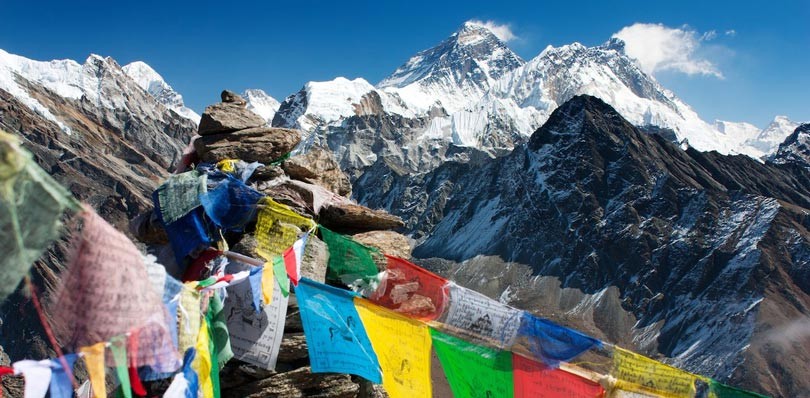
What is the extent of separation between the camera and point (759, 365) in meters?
128

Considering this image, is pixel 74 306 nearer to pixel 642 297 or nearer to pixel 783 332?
pixel 783 332

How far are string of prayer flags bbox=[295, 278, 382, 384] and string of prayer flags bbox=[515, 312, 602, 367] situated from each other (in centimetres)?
197

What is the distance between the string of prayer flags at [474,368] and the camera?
8.09 metres

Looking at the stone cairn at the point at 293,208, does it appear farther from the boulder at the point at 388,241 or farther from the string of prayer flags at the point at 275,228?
the string of prayer flags at the point at 275,228

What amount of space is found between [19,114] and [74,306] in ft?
662

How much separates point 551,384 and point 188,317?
4551 millimetres

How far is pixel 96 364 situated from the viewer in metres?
4.50

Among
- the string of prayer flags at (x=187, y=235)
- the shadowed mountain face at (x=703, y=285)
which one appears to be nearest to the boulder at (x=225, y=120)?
the string of prayer flags at (x=187, y=235)

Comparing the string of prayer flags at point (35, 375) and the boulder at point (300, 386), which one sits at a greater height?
the string of prayer flags at point (35, 375)

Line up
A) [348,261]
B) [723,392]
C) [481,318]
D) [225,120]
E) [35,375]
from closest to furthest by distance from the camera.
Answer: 1. [35,375]
2. [481,318]
3. [723,392]
4. [348,261]
5. [225,120]

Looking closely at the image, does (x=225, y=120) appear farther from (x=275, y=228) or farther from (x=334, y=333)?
(x=334, y=333)

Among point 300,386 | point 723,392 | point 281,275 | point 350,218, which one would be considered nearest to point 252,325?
point 281,275

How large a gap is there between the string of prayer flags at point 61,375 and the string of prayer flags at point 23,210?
1.06m

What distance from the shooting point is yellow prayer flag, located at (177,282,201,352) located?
596 centimetres
